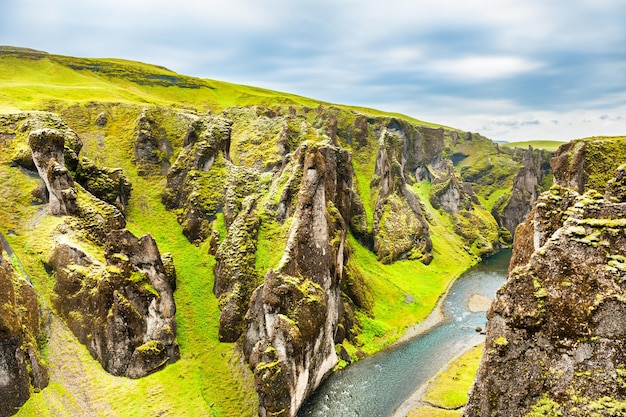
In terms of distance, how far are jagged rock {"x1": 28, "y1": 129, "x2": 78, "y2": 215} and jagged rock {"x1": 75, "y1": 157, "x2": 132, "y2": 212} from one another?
673cm

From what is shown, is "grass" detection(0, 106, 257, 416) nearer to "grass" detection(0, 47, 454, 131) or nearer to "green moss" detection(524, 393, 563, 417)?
"green moss" detection(524, 393, 563, 417)

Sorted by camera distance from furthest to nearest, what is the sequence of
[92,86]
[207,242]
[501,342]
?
[92,86]
[207,242]
[501,342]

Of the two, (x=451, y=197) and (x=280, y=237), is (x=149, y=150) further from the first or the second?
(x=451, y=197)

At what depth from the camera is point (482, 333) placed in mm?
77750

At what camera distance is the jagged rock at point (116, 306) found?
45.7 m

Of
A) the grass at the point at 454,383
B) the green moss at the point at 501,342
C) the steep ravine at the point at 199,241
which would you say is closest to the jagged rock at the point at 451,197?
the steep ravine at the point at 199,241

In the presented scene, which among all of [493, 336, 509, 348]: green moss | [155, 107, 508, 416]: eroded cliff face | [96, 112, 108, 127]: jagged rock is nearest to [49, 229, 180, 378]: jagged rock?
[155, 107, 508, 416]: eroded cliff face

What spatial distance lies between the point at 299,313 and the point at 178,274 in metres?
24.5

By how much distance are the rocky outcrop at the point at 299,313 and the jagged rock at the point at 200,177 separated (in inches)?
801

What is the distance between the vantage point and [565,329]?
25547mm

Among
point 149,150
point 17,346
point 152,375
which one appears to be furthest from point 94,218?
point 149,150

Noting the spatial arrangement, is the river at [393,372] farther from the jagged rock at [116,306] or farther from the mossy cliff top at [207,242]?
the jagged rock at [116,306]

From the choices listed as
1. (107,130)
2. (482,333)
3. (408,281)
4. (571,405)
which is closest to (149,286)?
(571,405)

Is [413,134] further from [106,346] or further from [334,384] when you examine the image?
[106,346]
